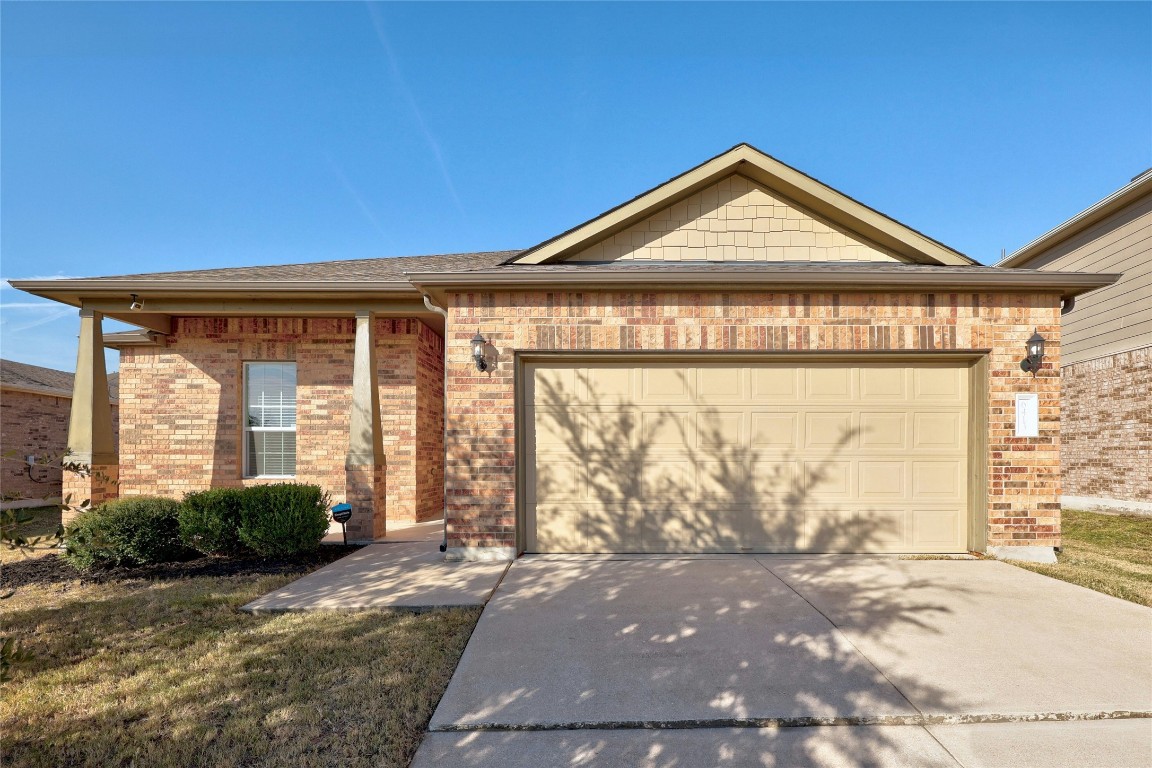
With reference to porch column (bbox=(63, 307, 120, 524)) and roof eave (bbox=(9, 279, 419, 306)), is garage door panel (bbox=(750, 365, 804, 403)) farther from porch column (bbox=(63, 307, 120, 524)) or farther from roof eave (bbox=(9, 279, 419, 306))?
porch column (bbox=(63, 307, 120, 524))

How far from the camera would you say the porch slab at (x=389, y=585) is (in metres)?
4.86

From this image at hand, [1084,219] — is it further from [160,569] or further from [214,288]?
[160,569]

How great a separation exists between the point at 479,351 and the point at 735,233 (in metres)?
3.86

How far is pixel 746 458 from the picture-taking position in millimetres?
6480

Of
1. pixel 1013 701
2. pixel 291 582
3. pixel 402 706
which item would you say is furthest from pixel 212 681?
pixel 1013 701

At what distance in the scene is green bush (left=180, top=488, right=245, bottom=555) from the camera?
6.27m

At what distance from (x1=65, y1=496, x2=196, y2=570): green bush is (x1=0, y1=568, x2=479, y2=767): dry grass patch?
96cm

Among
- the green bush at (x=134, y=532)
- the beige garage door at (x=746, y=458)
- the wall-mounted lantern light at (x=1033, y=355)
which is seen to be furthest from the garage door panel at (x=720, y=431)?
the green bush at (x=134, y=532)

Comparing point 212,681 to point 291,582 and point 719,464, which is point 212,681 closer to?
point 291,582

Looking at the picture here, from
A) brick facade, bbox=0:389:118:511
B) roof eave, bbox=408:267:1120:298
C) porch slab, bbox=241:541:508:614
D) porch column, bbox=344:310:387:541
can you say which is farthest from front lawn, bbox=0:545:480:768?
brick facade, bbox=0:389:118:511

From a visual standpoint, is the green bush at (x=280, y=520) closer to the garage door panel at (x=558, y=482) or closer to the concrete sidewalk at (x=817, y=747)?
the garage door panel at (x=558, y=482)

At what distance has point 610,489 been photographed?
21.3 feet

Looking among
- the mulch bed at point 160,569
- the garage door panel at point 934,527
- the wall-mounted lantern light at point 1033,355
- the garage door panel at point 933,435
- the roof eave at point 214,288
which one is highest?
the roof eave at point 214,288

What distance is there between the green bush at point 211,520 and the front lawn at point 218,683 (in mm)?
1176
